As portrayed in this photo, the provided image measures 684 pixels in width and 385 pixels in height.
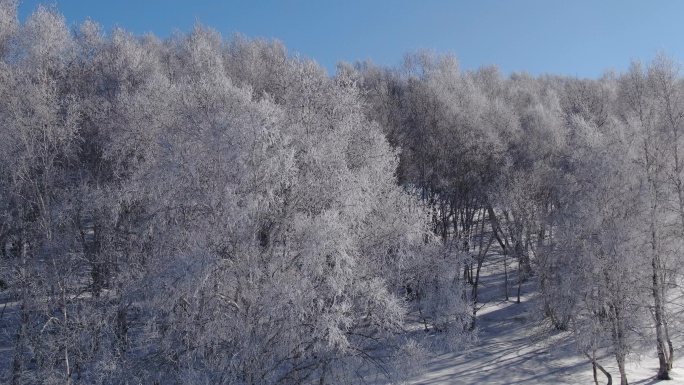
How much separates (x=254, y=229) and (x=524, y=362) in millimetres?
13512

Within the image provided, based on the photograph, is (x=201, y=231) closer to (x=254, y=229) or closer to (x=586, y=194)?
(x=254, y=229)

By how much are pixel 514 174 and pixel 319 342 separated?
568 inches

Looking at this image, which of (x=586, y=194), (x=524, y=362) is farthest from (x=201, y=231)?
(x=524, y=362)

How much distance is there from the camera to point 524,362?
20609mm

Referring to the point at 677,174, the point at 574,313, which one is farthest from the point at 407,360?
the point at 677,174

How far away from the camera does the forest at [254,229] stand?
39.4 feet

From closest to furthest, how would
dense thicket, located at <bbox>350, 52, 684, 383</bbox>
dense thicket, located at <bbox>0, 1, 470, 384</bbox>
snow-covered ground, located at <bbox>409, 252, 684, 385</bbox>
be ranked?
1. dense thicket, located at <bbox>0, 1, 470, 384</bbox>
2. dense thicket, located at <bbox>350, 52, 684, 383</bbox>
3. snow-covered ground, located at <bbox>409, 252, 684, 385</bbox>

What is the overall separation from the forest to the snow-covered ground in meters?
0.68

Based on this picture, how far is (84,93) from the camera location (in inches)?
760

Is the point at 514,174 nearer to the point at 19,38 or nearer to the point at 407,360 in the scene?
the point at 407,360

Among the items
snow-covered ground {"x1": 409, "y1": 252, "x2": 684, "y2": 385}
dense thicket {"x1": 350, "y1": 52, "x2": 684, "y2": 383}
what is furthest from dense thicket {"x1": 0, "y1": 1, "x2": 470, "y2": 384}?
dense thicket {"x1": 350, "y1": 52, "x2": 684, "y2": 383}

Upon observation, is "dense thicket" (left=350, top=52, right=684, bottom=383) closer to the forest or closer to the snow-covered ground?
the forest

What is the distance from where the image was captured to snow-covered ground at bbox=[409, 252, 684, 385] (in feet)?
61.7

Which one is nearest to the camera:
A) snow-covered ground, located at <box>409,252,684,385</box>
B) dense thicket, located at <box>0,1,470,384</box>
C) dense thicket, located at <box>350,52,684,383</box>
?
dense thicket, located at <box>0,1,470,384</box>
